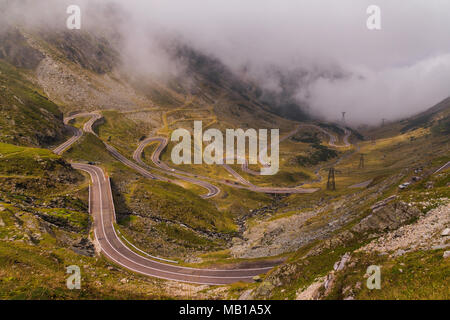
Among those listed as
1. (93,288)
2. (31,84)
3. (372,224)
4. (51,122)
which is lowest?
(93,288)

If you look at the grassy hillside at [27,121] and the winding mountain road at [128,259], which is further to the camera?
the grassy hillside at [27,121]

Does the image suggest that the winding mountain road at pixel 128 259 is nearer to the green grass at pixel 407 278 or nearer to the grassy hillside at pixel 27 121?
the green grass at pixel 407 278

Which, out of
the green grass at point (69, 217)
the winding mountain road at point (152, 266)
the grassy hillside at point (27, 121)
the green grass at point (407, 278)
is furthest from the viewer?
the grassy hillside at point (27, 121)

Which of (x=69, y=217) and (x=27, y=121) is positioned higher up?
(x=27, y=121)

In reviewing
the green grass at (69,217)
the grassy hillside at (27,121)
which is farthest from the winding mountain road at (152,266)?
the grassy hillside at (27,121)

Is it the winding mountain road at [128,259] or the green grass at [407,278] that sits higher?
the green grass at [407,278]

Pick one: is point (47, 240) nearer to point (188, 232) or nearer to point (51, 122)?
point (188, 232)

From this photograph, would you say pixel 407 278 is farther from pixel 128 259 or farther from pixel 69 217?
pixel 69 217

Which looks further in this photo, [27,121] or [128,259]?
[27,121]

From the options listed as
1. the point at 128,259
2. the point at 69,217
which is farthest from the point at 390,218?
the point at 69,217
